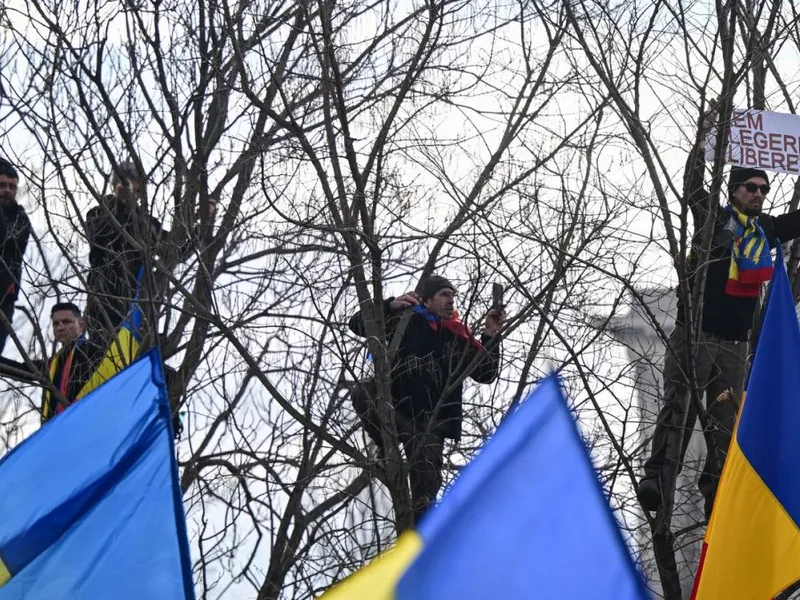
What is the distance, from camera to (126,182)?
877 centimetres

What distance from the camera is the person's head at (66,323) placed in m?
8.70

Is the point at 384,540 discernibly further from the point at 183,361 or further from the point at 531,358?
the point at 183,361

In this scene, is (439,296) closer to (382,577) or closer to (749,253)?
(749,253)

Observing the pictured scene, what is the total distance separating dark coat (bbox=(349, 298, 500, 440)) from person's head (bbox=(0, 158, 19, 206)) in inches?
96.3

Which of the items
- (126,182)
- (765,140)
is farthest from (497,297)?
(126,182)

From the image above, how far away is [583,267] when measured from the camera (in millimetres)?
7891

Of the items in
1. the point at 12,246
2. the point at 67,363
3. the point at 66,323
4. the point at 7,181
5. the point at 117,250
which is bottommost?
the point at 67,363

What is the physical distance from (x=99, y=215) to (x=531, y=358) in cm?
277

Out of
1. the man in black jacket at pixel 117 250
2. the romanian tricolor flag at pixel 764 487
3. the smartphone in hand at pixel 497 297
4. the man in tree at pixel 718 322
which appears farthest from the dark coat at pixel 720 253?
the man in black jacket at pixel 117 250

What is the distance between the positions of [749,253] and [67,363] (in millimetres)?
3856

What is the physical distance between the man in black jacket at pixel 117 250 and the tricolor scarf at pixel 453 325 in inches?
66.2

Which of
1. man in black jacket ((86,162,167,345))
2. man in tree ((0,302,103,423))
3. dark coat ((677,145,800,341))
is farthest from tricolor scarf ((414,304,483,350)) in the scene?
man in tree ((0,302,103,423))

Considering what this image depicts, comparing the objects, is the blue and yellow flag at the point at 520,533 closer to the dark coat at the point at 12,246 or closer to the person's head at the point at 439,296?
the person's head at the point at 439,296

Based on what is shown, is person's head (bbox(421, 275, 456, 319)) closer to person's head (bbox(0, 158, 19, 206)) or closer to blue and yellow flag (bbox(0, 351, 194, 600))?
person's head (bbox(0, 158, 19, 206))
